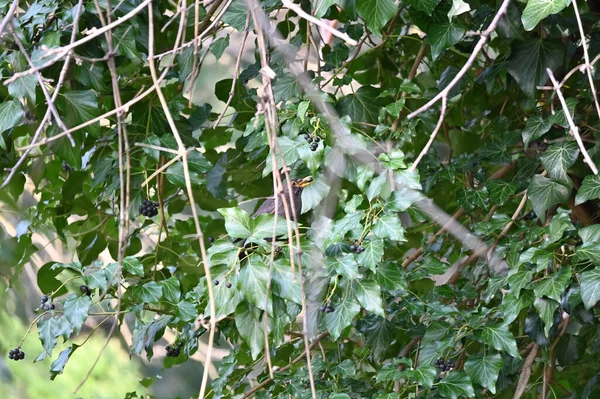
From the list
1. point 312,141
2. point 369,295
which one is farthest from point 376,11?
point 369,295

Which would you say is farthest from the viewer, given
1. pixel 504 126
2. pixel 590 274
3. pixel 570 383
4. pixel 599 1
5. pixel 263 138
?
pixel 570 383

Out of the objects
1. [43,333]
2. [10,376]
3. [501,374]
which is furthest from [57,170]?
[10,376]

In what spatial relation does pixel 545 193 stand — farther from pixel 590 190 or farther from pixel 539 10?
pixel 539 10

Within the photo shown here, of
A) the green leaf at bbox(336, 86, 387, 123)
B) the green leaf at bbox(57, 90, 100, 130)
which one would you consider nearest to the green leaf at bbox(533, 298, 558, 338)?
the green leaf at bbox(336, 86, 387, 123)

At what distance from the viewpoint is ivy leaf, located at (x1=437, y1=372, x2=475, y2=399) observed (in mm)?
1409

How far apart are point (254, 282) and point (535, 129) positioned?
27.9 inches

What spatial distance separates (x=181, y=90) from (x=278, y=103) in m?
0.36

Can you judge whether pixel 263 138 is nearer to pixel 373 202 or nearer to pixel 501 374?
pixel 373 202

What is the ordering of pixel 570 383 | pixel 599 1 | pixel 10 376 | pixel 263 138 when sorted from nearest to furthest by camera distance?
pixel 263 138 → pixel 599 1 → pixel 570 383 → pixel 10 376

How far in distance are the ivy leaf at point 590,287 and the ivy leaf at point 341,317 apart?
38 cm

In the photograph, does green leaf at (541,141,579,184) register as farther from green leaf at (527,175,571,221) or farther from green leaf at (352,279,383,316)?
green leaf at (352,279,383,316)

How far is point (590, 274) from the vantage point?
1.32 metres

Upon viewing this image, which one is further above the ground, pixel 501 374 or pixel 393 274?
pixel 393 274

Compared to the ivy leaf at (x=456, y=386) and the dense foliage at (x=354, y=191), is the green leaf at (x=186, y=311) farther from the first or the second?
the ivy leaf at (x=456, y=386)
